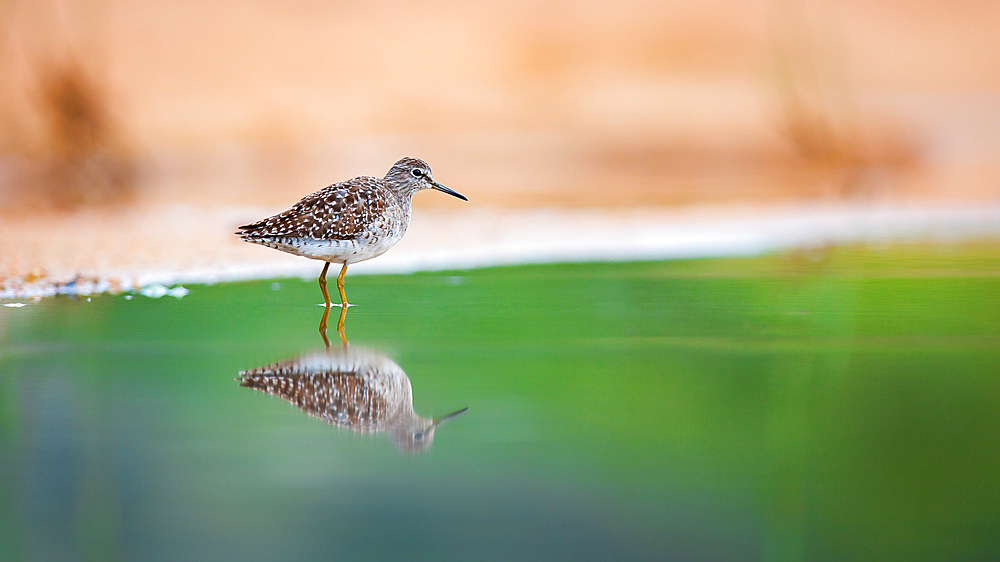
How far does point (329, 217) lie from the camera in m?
7.80

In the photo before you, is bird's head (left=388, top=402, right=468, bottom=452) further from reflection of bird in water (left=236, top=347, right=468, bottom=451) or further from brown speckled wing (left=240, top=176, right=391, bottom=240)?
brown speckled wing (left=240, top=176, right=391, bottom=240)

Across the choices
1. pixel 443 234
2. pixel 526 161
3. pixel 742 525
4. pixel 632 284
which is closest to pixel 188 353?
pixel 742 525

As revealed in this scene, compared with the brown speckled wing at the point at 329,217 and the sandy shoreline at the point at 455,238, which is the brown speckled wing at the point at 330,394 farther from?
the sandy shoreline at the point at 455,238

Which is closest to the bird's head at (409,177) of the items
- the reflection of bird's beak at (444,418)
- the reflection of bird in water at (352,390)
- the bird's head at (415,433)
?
the reflection of bird in water at (352,390)

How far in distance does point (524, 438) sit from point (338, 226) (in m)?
3.95

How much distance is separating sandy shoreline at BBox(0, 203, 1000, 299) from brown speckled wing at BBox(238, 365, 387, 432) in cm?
377

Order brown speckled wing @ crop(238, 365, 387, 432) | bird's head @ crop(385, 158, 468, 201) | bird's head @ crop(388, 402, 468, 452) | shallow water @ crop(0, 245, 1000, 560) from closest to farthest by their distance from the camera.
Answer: shallow water @ crop(0, 245, 1000, 560)
bird's head @ crop(388, 402, 468, 452)
brown speckled wing @ crop(238, 365, 387, 432)
bird's head @ crop(385, 158, 468, 201)

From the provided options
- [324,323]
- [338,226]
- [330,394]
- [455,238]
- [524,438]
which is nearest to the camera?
[524,438]

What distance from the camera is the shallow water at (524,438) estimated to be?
320 cm

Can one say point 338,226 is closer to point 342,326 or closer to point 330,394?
point 342,326

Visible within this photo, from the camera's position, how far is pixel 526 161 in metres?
29.0

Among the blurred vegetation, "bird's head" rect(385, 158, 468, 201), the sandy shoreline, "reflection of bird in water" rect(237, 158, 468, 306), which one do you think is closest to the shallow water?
"reflection of bird in water" rect(237, 158, 468, 306)

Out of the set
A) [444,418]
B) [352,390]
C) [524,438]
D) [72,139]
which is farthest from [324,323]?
[72,139]

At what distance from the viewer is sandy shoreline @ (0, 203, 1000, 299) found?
967 cm
